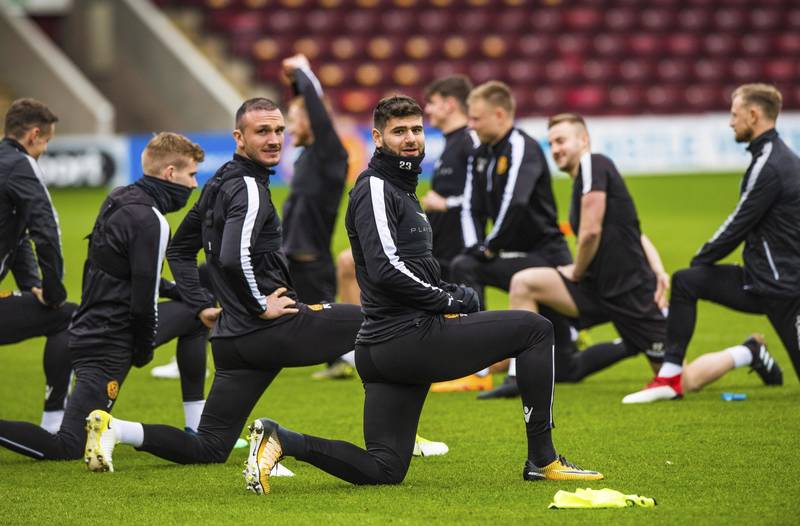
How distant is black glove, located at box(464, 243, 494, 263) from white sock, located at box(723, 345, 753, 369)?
1740 millimetres

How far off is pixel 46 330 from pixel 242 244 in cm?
205

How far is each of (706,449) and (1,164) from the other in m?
4.04

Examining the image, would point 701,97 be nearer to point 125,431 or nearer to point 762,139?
point 762,139

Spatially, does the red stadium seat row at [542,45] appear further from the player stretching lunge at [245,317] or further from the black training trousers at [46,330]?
the player stretching lunge at [245,317]

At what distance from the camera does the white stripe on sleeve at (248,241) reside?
19.5 feet

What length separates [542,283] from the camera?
841cm

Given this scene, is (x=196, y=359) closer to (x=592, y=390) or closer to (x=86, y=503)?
(x=86, y=503)

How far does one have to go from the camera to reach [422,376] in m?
5.64

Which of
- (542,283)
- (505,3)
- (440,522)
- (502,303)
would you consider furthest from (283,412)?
(505,3)

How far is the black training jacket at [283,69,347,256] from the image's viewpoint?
955 centimetres

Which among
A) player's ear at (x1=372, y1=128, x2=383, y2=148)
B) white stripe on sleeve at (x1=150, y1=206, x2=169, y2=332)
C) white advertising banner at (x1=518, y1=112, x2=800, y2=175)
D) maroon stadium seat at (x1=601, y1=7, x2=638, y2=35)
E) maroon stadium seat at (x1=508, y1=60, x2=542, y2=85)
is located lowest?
white advertising banner at (x1=518, y1=112, x2=800, y2=175)

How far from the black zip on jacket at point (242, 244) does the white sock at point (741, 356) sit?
3311 mm

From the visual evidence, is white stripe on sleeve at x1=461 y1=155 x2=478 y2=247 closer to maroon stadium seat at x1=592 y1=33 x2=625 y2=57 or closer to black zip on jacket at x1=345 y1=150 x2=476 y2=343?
black zip on jacket at x1=345 y1=150 x2=476 y2=343

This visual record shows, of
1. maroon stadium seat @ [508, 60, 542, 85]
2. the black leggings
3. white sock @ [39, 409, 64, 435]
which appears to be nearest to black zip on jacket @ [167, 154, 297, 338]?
the black leggings
